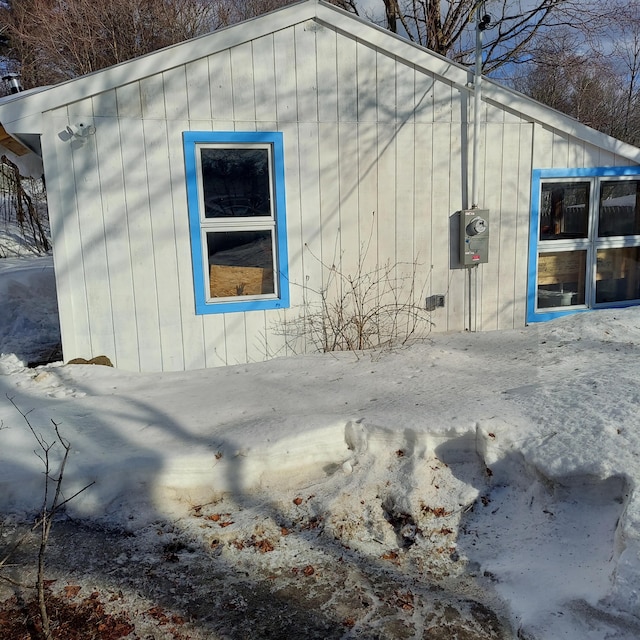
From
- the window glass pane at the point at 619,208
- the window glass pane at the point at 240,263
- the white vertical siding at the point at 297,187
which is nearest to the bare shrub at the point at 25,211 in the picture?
the white vertical siding at the point at 297,187

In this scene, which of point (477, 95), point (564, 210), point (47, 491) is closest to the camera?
point (47, 491)

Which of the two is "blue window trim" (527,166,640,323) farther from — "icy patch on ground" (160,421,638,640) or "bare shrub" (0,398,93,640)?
"bare shrub" (0,398,93,640)

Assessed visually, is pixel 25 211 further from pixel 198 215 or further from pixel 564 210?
pixel 564 210

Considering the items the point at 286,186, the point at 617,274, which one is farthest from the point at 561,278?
the point at 286,186

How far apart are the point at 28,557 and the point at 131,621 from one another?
0.80m

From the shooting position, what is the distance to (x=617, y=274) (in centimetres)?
679

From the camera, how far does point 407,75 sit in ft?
18.7

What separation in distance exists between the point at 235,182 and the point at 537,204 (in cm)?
363

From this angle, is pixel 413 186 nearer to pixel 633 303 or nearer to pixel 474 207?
pixel 474 207

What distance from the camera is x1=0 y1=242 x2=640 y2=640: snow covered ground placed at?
2.30 metres

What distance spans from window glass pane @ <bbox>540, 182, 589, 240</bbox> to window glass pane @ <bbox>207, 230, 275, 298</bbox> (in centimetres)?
346

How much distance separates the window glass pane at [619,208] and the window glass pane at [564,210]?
0.24 metres

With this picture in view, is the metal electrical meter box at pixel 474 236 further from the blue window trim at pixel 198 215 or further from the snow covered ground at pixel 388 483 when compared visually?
the blue window trim at pixel 198 215

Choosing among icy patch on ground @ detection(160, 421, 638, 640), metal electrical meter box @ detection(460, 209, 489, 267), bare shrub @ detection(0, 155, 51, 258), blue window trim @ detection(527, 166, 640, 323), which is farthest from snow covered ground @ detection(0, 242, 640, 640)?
bare shrub @ detection(0, 155, 51, 258)
